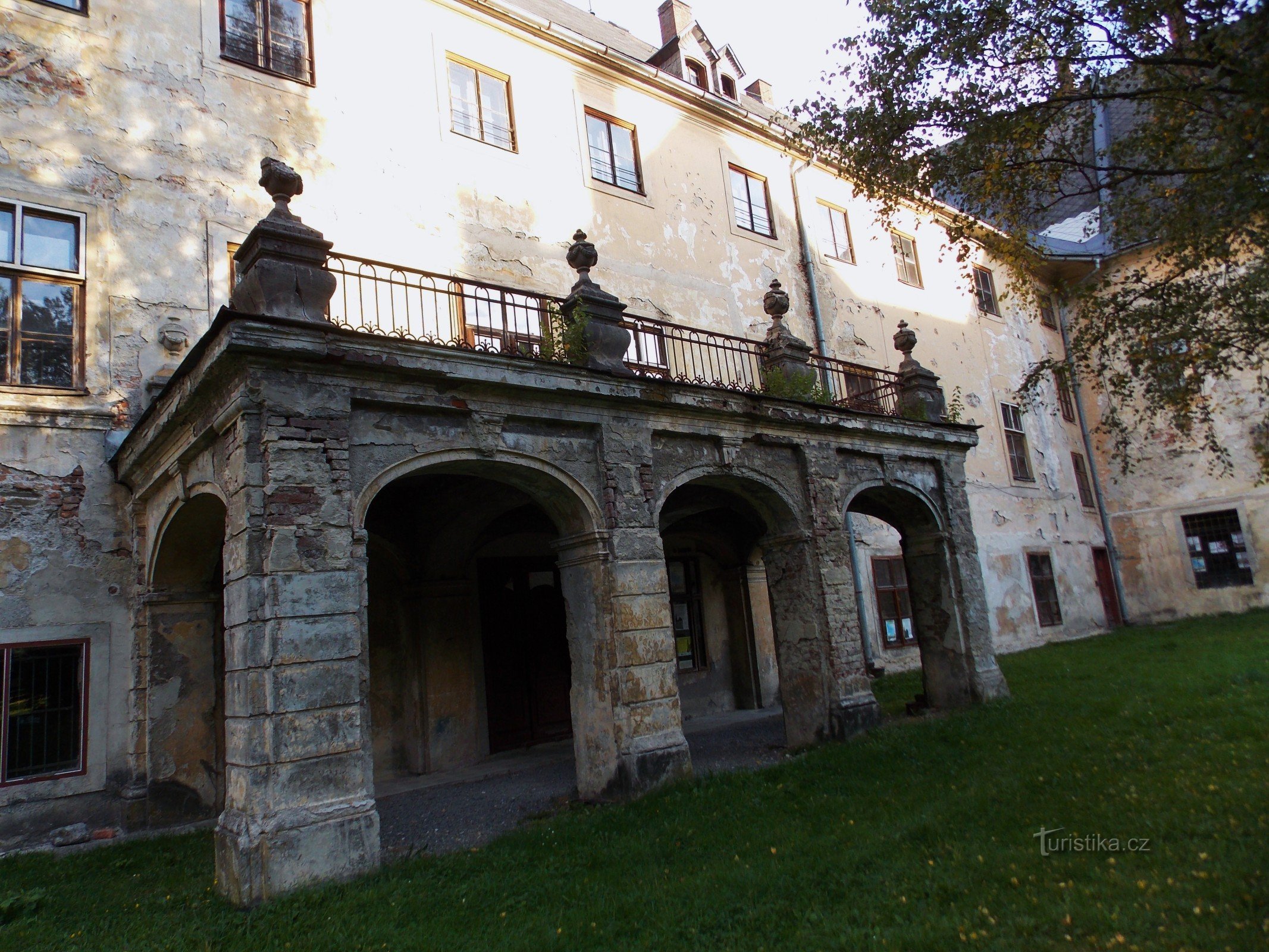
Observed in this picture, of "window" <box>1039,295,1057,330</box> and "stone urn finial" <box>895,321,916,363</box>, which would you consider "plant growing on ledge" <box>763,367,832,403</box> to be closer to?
"stone urn finial" <box>895,321,916,363</box>

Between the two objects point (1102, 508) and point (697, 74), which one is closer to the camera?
point (697, 74)

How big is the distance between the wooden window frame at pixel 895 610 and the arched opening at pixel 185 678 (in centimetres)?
Result: 1064

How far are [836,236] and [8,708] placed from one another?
14957 millimetres

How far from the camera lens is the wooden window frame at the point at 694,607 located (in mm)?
13258

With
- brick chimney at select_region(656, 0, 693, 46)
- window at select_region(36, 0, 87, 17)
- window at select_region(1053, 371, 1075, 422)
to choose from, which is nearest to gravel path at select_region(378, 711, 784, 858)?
window at select_region(36, 0, 87, 17)

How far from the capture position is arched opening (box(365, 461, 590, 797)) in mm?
9734

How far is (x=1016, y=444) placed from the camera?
19.2 meters

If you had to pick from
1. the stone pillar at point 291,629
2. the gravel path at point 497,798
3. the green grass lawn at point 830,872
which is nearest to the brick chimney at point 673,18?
the stone pillar at point 291,629

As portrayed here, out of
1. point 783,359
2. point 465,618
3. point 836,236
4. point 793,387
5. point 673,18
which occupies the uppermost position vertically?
point 673,18

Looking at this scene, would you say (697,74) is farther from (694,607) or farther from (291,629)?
(291,629)

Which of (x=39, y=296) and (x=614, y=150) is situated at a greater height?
(x=614, y=150)

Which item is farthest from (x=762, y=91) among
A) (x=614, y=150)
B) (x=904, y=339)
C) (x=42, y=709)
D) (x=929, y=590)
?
(x=42, y=709)

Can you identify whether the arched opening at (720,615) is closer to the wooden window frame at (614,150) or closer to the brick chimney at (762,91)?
the wooden window frame at (614,150)

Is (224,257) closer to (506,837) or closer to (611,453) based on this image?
(611,453)
